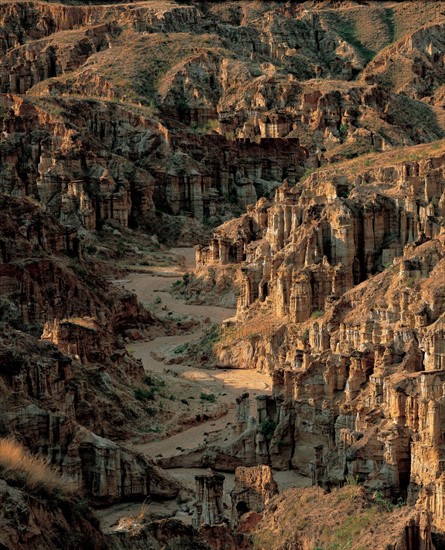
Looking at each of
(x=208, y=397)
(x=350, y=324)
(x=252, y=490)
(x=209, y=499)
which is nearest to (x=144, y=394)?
(x=208, y=397)

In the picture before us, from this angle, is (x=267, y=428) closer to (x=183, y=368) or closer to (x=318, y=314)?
(x=318, y=314)

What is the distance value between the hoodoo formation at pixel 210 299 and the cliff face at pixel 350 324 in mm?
78

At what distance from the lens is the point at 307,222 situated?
60.8 meters

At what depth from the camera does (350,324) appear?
48094mm

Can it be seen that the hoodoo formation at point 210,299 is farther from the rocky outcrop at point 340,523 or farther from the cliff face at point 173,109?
the cliff face at point 173,109

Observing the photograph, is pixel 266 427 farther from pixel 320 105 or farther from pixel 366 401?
pixel 320 105

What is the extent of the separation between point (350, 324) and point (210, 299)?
79.5ft

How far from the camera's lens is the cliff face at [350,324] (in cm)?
3912

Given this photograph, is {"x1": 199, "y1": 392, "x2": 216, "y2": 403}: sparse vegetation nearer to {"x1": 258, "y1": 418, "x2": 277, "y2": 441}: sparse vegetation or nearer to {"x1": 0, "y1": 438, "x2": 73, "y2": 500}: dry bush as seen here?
{"x1": 258, "y1": 418, "x2": 277, "y2": 441}: sparse vegetation

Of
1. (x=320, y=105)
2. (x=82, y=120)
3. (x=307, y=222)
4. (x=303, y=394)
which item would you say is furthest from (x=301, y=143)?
(x=303, y=394)

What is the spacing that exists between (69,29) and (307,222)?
71.9m

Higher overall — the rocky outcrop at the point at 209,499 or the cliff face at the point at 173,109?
the cliff face at the point at 173,109

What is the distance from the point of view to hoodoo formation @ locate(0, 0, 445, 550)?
114 feet

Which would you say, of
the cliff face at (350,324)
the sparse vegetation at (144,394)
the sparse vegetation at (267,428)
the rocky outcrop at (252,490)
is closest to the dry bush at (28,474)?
the rocky outcrop at (252,490)
